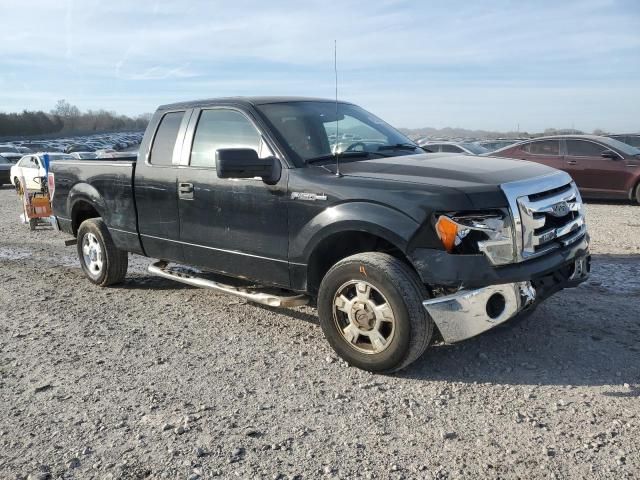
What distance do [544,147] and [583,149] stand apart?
85 centimetres

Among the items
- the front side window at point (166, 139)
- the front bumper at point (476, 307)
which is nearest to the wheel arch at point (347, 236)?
the front bumper at point (476, 307)

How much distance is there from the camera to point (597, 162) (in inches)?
462

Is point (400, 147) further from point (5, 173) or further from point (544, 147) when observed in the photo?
point (5, 173)

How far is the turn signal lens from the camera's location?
354cm

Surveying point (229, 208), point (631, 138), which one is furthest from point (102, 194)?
point (631, 138)

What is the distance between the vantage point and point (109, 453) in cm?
305

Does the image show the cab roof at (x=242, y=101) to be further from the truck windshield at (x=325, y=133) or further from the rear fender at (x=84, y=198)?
the rear fender at (x=84, y=198)

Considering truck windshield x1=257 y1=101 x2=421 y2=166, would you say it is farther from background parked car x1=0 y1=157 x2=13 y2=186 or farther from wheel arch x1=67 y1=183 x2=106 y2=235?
background parked car x1=0 y1=157 x2=13 y2=186

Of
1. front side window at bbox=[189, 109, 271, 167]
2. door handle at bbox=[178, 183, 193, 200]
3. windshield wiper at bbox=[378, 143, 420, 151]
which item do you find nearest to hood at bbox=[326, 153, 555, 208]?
windshield wiper at bbox=[378, 143, 420, 151]

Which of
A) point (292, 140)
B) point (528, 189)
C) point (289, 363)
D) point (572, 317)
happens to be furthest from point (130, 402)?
point (572, 317)

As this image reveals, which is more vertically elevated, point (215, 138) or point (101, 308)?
point (215, 138)

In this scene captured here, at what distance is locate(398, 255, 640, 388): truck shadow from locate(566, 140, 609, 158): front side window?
24.1 feet

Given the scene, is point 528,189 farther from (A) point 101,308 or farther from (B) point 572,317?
(A) point 101,308

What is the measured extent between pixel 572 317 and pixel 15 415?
420 centimetres
